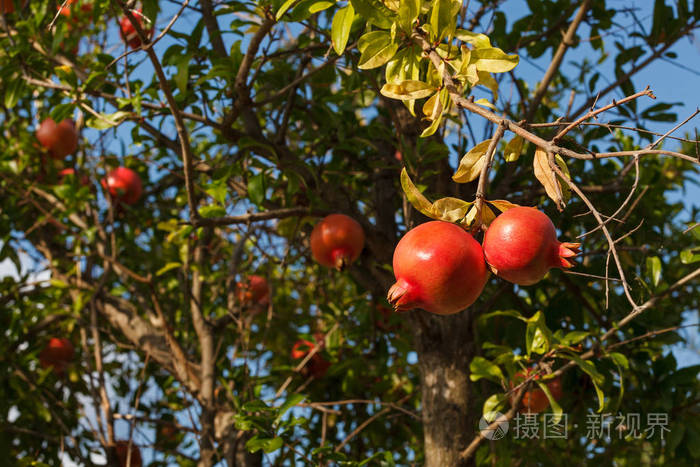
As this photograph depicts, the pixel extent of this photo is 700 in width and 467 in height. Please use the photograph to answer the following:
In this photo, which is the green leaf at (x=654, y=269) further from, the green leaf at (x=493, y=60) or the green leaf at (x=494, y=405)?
the green leaf at (x=493, y=60)

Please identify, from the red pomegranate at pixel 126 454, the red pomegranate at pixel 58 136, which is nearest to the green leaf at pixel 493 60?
the red pomegranate at pixel 126 454

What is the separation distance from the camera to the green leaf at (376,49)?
1108mm

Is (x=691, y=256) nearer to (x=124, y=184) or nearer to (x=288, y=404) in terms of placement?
(x=288, y=404)

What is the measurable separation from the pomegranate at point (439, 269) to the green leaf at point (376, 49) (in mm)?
366

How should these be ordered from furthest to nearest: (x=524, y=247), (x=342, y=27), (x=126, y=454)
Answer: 1. (x=126, y=454)
2. (x=342, y=27)
3. (x=524, y=247)

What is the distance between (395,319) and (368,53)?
1469 millimetres

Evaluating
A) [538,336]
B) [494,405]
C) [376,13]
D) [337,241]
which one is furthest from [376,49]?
[494,405]

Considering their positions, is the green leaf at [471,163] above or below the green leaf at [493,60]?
below

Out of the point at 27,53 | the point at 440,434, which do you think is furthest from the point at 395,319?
the point at 27,53

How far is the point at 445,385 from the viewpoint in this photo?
1831mm

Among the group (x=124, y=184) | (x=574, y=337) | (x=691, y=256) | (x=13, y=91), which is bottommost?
(x=574, y=337)

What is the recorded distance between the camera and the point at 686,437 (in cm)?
193

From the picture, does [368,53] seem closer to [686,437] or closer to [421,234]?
[421,234]

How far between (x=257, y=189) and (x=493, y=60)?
97cm
